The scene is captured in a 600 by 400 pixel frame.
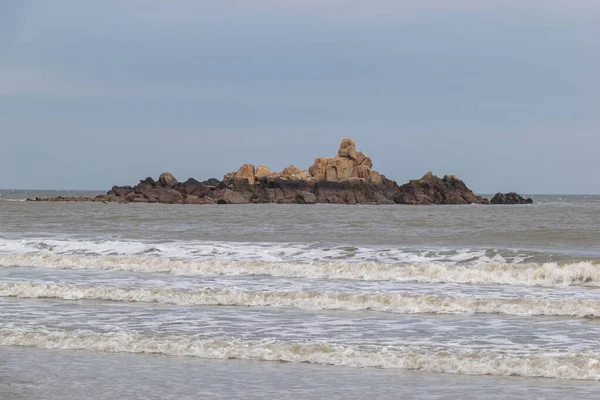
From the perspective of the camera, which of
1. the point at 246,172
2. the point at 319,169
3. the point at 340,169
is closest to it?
the point at 246,172

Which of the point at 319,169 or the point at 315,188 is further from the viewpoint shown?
the point at 319,169

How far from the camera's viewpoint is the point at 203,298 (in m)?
14.5

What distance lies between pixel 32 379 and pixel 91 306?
5.46 metres

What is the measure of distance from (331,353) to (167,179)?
9546 centimetres

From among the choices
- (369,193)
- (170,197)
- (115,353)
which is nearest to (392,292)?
(115,353)

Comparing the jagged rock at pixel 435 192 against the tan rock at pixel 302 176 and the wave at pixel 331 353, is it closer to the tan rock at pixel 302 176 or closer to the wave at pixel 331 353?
the tan rock at pixel 302 176

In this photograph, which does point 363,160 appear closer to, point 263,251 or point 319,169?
point 319,169

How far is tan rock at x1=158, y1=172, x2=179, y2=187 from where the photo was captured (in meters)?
102

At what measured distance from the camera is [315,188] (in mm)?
110438

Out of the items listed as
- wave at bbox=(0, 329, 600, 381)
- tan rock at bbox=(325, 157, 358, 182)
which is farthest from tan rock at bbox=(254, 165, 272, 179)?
wave at bbox=(0, 329, 600, 381)

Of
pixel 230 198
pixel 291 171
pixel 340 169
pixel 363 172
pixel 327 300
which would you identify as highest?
pixel 340 169

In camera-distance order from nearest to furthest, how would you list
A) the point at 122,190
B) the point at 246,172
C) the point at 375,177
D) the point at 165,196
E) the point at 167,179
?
the point at 165,196 → the point at 122,190 → the point at 167,179 → the point at 246,172 → the point at 375,177

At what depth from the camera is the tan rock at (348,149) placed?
122812 millimetres

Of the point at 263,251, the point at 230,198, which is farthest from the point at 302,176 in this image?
the point at 263,251
